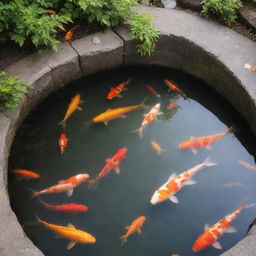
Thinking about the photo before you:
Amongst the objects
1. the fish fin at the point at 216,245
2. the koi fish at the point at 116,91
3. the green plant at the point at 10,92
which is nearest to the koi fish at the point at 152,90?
the koi fish at the point at 116,91

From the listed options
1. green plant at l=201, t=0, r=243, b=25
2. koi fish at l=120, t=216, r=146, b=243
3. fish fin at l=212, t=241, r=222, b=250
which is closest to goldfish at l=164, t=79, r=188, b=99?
green plant at l=201, t=0, r=243, b=25

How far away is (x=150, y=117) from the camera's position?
5.02m

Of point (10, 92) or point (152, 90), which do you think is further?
point (152, 90)

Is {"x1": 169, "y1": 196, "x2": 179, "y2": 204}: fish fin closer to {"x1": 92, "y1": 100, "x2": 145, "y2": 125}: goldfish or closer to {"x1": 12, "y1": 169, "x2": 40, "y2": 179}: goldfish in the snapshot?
{"x1": 92, "y1": 100, "x2": 145, "y2": 125}: goldfish

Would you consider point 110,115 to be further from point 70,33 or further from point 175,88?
point 70,33

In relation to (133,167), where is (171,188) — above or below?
above

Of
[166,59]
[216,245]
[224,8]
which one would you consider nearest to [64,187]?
[216,245]

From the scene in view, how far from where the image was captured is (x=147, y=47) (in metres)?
5.13

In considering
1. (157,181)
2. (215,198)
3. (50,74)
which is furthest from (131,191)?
(50,74)

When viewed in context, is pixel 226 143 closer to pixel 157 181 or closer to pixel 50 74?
pixel 157 181

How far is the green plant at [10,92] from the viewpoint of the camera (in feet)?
13.9

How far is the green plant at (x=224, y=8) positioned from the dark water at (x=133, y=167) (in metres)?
1.04

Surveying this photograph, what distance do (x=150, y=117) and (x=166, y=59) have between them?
3.65 feet

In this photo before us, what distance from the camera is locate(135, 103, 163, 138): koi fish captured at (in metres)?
4.95
